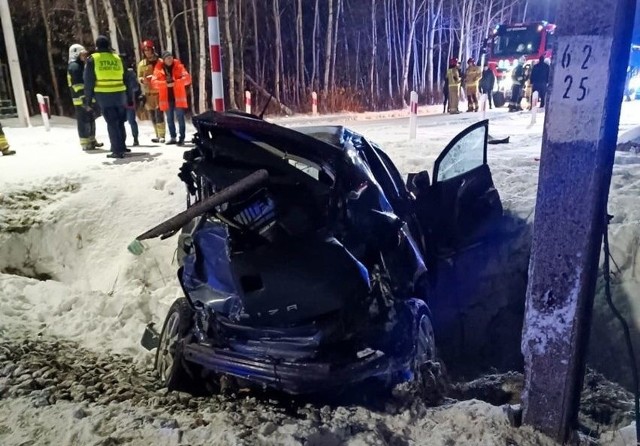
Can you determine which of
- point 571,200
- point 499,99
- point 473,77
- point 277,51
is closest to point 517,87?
point 499,99

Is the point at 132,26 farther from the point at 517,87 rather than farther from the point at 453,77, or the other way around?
the point at 517,87

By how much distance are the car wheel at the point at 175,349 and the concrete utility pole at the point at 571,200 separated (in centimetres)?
185

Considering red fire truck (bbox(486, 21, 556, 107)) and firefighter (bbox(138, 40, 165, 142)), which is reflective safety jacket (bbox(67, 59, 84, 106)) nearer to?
firefighter (bbox(138, 40, 165, 142))

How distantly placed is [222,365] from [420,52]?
3381 centimetres

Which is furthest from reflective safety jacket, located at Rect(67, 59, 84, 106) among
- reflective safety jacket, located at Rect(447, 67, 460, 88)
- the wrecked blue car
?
reflective safety jacket, located at Rect(447, 67, 460, 88)

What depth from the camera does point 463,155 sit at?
4.46 meters

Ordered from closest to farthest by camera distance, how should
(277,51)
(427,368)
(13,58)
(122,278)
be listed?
1. (427,368)
2. (122,278)
3. (13,58)
4. (277,51)

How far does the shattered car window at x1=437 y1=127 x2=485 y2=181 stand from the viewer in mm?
4348

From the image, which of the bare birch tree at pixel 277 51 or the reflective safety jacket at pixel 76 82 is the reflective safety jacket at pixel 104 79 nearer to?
the reflective safety jacket at pixel 76 82

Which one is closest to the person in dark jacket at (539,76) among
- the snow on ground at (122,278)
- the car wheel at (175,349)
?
the snow on ground at (122,278)

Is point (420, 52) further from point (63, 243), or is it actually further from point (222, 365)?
point (222, 365)

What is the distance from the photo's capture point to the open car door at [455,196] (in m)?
4.36

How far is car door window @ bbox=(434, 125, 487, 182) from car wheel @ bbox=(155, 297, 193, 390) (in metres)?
2.33

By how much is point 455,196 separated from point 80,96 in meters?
6.96
